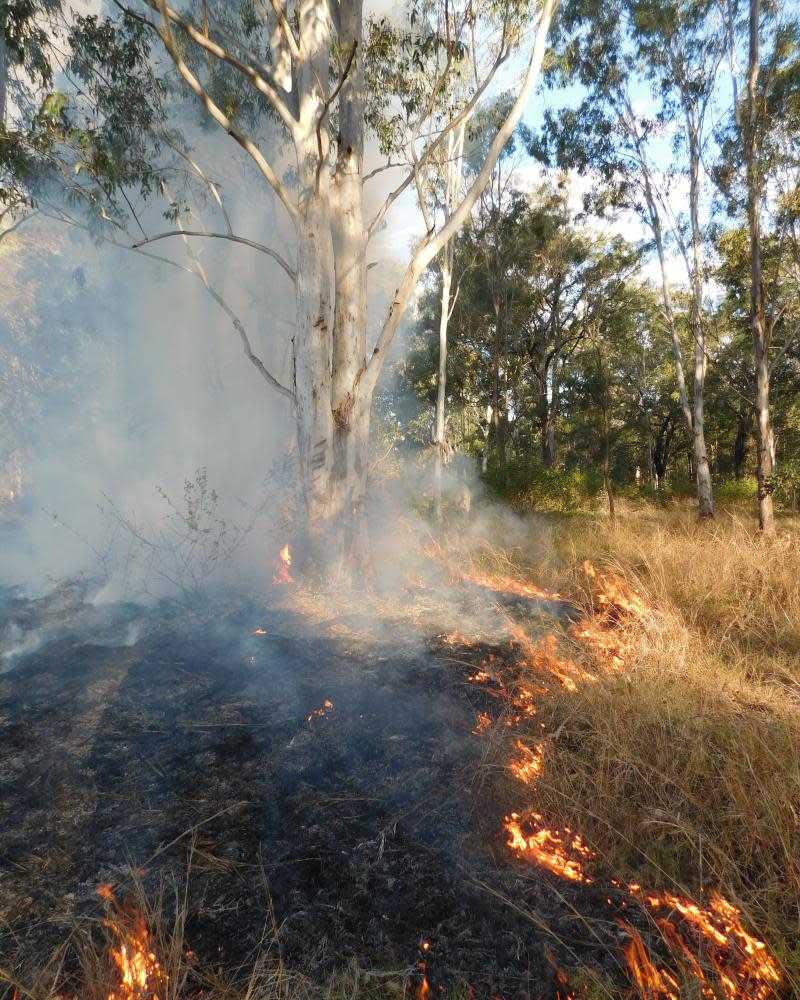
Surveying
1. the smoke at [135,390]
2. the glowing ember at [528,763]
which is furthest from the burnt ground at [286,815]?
the smoke at [135,390]

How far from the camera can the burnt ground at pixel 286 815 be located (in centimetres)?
191

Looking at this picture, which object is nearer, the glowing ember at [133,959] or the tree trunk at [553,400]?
the glowing ember at [133,959]

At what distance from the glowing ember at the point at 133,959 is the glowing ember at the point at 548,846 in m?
1.40

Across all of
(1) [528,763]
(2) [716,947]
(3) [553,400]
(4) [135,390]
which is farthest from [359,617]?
(3) [553,400]

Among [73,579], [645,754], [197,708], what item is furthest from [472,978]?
[73,579]

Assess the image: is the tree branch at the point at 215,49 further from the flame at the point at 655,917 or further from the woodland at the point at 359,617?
the flame at the point at 655,917

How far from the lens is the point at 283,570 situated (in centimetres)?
674

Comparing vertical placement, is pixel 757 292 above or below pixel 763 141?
below

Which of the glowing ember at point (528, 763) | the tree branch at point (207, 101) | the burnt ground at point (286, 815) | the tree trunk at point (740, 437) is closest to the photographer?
the burnt ground at point (286, 815)

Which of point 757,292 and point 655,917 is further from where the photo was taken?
point 757,292

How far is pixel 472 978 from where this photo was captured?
1785 mm

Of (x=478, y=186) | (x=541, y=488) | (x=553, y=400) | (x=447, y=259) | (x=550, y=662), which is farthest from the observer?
(x=553, y=400)

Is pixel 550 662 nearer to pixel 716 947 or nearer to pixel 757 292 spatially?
pixel 716 947

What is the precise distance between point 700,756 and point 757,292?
846 cm
